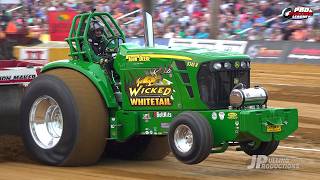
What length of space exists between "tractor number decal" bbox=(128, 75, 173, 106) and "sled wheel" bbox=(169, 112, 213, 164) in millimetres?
430

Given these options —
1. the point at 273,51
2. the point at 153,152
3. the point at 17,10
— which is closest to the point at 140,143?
the point at 153,152

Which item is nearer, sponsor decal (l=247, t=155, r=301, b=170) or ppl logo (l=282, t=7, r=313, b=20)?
sponsor decal (l=247, t=155, r=301, b=170)

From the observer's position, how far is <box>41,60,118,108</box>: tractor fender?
7082 millimetres

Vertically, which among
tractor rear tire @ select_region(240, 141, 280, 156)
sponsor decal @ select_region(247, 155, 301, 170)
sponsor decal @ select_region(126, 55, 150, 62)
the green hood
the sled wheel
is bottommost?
sponsor decal @ select_region(247, 155, 301, 170)

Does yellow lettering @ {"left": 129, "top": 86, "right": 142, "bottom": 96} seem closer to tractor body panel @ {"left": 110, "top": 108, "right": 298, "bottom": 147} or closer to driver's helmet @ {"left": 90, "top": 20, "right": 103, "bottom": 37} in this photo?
tractor body panel @ {"left": 110, "top": 108, "right": 298, "bottom": 147}

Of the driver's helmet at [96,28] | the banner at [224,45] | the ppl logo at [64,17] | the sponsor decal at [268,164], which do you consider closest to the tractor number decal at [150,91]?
the driver's helmet at [96,28]

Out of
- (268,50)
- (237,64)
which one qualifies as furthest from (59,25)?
(237,64)

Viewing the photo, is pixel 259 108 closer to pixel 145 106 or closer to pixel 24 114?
pixel 145 106

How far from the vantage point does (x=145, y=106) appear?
702 centimetres

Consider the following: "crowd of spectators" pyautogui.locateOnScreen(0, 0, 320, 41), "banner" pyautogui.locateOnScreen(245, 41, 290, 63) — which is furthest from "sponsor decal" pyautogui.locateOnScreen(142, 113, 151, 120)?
"banner" pyautogui.locateOnScreen(245, 41, 290, 63)

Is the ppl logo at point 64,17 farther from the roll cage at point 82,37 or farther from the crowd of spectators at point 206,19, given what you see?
the roll cage at point 82,37

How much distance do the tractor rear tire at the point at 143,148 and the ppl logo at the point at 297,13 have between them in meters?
12.2

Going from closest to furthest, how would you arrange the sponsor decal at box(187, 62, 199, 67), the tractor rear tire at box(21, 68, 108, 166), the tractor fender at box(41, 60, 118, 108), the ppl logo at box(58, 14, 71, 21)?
1. the sponsor decal at box(187, 62, 199, 67)
2. the tractor rear tire at box(21, 68, 108, 166)
3. the tractor fender at box(41, 60, 118, 108)
4. the ppl logo at box(58, 14, 71, 21)

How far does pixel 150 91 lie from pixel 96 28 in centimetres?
111
